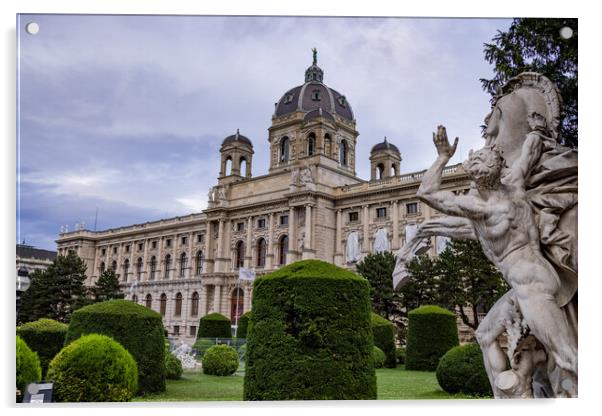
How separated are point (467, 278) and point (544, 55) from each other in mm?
15572

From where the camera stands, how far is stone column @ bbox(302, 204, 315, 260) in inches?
1485

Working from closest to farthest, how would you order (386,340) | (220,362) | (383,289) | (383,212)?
1. (220,362)
2. (386,340)
3. (383,289)
4. (383,212)

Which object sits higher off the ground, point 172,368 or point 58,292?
point 58,292

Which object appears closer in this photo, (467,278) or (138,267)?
(467,278)

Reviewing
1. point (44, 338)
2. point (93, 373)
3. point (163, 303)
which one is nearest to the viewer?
point (93, 373)

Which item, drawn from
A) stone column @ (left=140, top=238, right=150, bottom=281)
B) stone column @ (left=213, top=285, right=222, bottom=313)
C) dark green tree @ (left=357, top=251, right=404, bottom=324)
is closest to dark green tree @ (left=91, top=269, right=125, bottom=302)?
stone column @ (left=213, top=285, right=222, bottom=313)

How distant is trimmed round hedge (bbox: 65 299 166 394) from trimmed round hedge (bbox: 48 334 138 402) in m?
2.60

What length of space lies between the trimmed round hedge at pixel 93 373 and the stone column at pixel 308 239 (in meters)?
30.3

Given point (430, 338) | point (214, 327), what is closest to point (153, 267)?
point (214, 327)

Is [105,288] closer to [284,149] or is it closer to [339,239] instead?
[339,239]

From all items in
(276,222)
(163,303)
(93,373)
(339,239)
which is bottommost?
(163,303)

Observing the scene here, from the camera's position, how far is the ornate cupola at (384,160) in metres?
43.1

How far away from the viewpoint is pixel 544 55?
592cm
